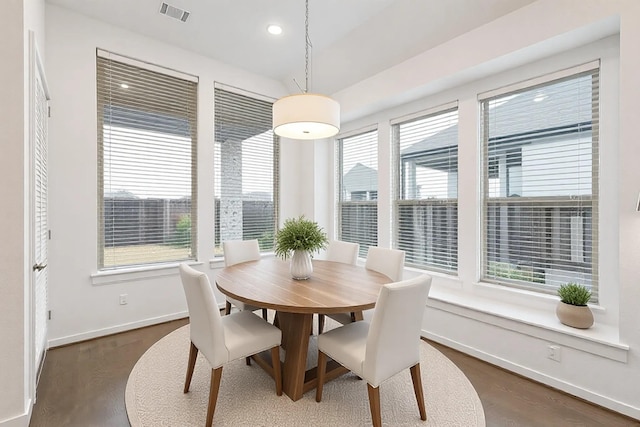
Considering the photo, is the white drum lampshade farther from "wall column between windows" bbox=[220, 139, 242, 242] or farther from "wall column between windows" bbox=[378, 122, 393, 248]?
"wall column between windows" bbox=[220, 139, 242, 242]

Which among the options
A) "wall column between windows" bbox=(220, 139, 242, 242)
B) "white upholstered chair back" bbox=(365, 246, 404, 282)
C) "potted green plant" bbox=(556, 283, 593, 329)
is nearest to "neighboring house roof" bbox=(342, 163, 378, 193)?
"white upholstered chair back" bbox=(365, 246, 404, 282)

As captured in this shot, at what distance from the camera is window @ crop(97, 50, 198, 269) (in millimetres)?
3230

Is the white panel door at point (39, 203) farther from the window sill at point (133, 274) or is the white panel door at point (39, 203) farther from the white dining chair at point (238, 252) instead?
the white dining chair at point (238, 252)

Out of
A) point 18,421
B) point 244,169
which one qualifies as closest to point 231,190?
point 244,169

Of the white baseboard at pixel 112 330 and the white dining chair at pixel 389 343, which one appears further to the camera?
the white baseboard at pixel 112 330

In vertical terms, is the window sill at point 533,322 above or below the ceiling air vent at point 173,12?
below

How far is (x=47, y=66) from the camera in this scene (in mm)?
2844

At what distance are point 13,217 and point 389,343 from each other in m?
2.27

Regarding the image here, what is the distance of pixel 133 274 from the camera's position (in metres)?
3.34

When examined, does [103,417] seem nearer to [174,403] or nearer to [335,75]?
[174,403]

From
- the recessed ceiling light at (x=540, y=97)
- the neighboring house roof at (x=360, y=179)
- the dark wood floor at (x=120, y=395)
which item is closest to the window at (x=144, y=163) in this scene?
the dark wood floor at (x=120, y=395)

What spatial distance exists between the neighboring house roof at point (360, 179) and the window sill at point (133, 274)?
2460 mm

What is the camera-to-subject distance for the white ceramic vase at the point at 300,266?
240cm

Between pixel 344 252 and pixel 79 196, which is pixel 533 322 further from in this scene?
pixel 79 196
